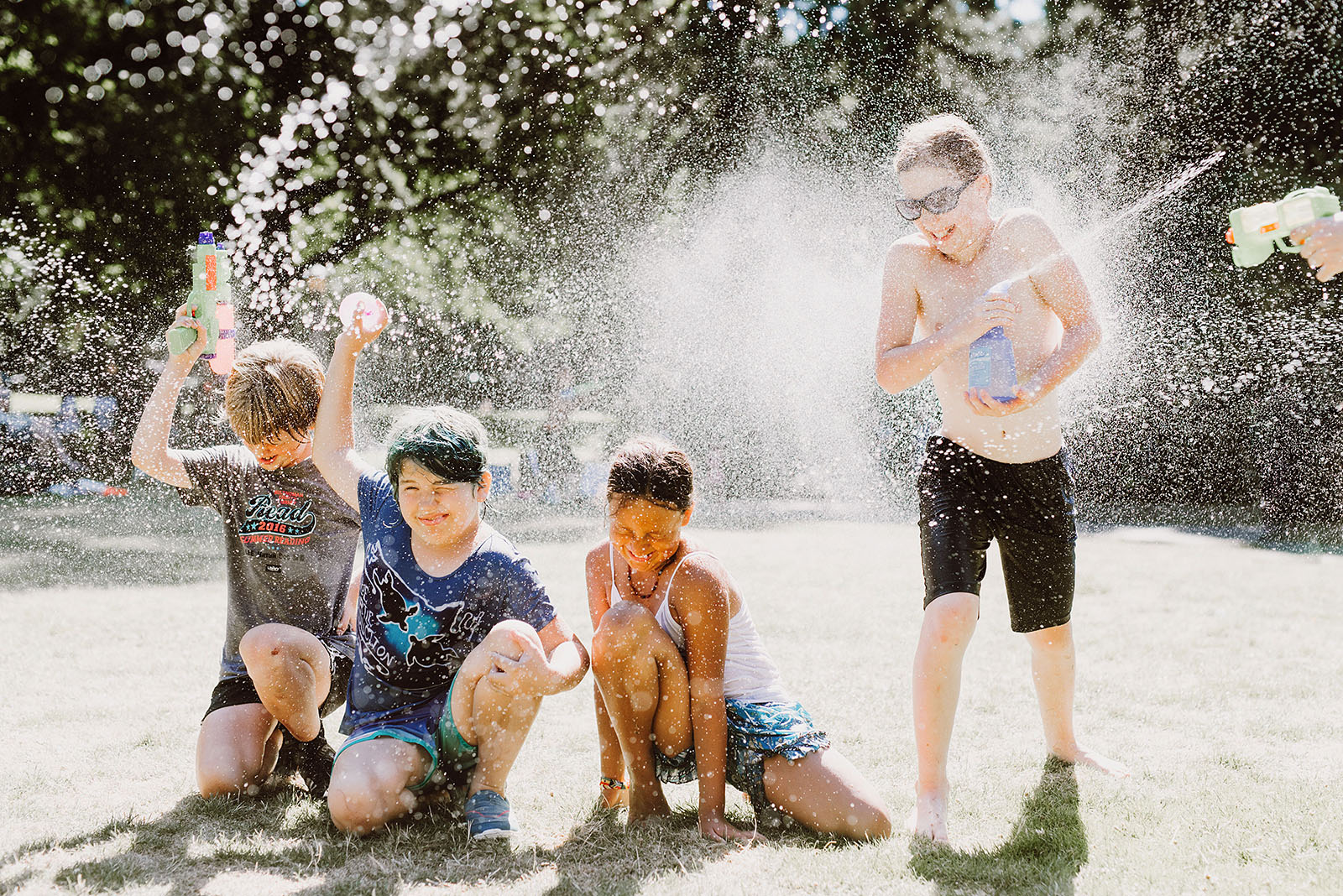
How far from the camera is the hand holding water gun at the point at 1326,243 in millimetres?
2377

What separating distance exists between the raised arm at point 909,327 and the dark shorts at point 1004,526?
0.29 metres

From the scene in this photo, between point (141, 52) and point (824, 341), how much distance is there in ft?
27.8

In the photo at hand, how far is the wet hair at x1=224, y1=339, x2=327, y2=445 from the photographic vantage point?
2797 millimetres

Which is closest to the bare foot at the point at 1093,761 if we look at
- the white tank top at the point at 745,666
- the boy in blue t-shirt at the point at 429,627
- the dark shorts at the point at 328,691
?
the white tank top at the point at 745,666

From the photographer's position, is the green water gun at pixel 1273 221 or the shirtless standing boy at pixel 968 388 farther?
the shirtless standing boy at pixel 968 388

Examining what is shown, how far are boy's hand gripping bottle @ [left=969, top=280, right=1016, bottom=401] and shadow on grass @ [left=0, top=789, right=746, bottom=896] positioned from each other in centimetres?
129

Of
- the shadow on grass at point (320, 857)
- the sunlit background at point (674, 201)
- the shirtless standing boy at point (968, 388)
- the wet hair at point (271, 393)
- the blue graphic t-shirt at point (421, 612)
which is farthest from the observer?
the sunlit background at point (674, 201)

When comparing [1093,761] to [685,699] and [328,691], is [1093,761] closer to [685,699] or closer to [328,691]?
[685,699]

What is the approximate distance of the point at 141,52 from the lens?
39.5ft

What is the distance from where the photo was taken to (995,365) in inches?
104

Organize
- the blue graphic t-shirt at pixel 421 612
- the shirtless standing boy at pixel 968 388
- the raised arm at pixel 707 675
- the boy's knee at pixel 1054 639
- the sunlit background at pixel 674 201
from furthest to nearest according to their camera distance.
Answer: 1. the sunlit background at pixel 674 201
2. the boy's knee at pixel 1054 639
3. the shirtless standing boy at pixel 968 388
4. the blue graphic t-shirt at pixel 421 612
5. the raised arm at pixel 707 675

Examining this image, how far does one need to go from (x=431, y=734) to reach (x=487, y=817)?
9.7 inches

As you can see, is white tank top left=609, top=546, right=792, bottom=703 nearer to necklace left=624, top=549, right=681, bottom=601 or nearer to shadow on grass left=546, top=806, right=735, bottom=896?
→ necklace left=624, top=549, right=681, bottom=601

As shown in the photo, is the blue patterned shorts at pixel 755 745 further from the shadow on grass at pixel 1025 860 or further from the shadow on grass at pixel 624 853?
the shadow on grass at pixel 1025 860
